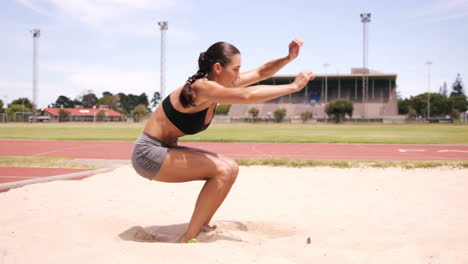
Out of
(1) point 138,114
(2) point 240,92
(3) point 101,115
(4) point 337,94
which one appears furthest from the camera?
(4) point 337,94

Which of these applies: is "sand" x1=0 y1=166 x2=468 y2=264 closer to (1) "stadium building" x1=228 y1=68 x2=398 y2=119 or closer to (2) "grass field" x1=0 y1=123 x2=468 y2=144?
(2) "grass field" x1=0 y1=123 x2=468 y2=144

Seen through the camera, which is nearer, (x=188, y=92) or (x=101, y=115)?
(x=188, y=92)

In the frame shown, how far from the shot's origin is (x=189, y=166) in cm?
339

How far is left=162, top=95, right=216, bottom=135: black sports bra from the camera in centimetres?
330

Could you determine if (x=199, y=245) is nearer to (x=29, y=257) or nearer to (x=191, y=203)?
(x=29, y=257)

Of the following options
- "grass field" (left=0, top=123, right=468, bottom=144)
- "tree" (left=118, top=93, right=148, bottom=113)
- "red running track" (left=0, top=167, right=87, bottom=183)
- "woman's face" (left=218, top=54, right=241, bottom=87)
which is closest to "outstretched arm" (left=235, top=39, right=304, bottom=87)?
"woman's face" (left=218, top=54, right=241, bottom=87)

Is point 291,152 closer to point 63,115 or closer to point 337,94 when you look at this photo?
point 63,115

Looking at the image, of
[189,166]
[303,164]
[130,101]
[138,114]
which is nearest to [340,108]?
[138,114]

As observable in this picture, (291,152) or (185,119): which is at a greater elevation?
(185,119)

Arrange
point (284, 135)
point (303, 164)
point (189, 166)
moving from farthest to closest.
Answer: point (284, 135), point (303, 164), point (189, 166)

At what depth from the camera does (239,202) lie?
5.38 metres

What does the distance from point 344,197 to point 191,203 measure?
6.85 feet

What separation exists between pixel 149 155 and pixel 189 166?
36 centimetres

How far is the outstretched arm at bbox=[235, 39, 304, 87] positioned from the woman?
46 centimetres
